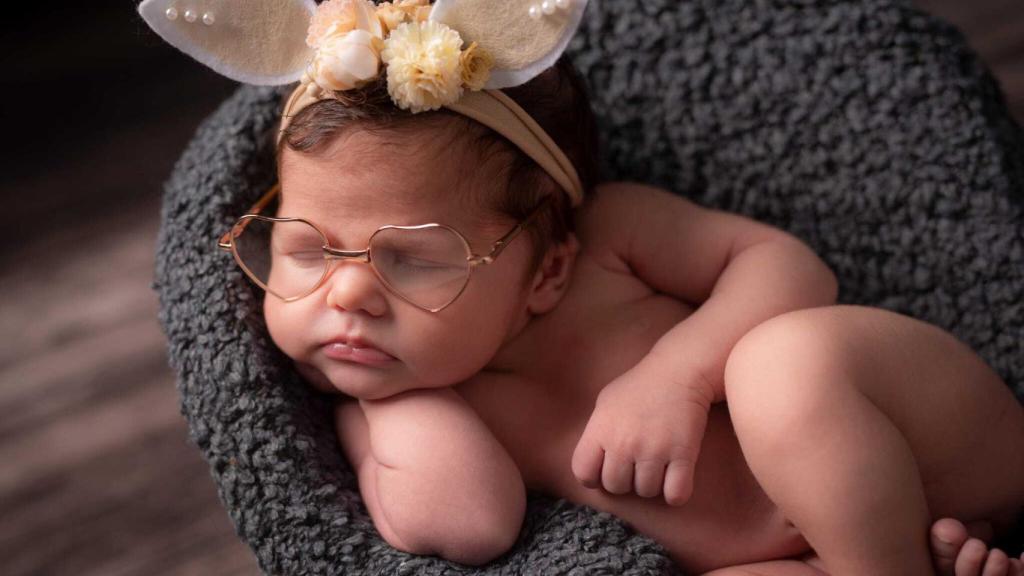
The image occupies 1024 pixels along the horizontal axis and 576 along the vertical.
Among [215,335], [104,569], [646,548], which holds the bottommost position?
[104,569]

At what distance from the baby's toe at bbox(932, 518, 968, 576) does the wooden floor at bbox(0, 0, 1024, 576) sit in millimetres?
966

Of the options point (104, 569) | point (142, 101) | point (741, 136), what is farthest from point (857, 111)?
point (142, 101)

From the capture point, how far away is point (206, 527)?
162 cm

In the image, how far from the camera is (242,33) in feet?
3.55

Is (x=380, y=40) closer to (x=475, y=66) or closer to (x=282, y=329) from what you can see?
(x=475, y=66)

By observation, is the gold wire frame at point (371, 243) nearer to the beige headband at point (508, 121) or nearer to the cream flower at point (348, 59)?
the beige headband at point (508, 121)

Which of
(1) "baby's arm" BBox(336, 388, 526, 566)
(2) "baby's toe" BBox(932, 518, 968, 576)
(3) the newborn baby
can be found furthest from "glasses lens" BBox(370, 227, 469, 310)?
(2) "baby's toe" BBox(932, 518, 968, 576)

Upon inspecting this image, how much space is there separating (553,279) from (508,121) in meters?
0.20

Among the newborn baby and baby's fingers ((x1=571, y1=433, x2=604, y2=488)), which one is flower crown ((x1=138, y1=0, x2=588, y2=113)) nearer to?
the newborn baby

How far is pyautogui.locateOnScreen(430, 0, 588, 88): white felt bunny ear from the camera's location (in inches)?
40.0

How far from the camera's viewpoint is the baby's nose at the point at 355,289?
1.05 m

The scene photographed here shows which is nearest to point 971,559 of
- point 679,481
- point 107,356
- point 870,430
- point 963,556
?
point 963,556

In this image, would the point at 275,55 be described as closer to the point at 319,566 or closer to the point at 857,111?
the point at 319,566

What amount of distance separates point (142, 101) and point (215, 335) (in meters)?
1.18
